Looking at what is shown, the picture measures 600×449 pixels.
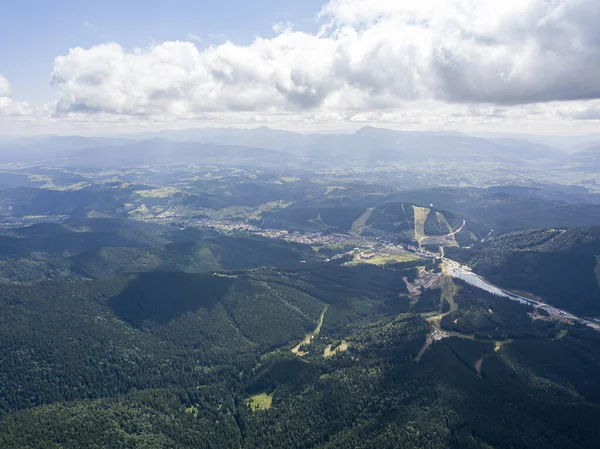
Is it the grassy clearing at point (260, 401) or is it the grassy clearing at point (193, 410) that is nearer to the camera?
the grassy clearing at point (193, 410)

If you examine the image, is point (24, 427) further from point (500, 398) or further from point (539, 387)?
point (539, 387)

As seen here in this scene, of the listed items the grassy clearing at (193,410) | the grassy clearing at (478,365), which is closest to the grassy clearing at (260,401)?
the grassy clearing at (193,410)

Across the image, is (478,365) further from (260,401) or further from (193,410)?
(193,410)

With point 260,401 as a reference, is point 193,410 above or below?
above

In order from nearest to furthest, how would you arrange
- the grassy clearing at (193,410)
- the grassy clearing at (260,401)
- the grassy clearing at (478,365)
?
the grassy clearing at (193,410) < the grassy clearing at (260,401) < the grassy clearing at (478,365)

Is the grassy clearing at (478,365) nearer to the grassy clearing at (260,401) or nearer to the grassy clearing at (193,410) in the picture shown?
the grassy clearing at (260,401)

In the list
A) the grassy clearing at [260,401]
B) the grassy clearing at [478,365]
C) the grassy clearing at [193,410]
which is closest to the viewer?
the grassy clearing at [193,410]

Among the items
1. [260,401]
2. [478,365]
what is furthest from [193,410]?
[478,365]

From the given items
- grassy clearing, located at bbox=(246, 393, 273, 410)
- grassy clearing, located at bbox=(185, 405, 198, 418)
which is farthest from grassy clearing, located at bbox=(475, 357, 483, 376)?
grassy clearing, located at bbox=(185, 405, 198, 418)

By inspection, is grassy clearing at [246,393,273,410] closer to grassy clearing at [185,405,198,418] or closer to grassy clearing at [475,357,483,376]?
grassy clearing at [185,405,198,418]
